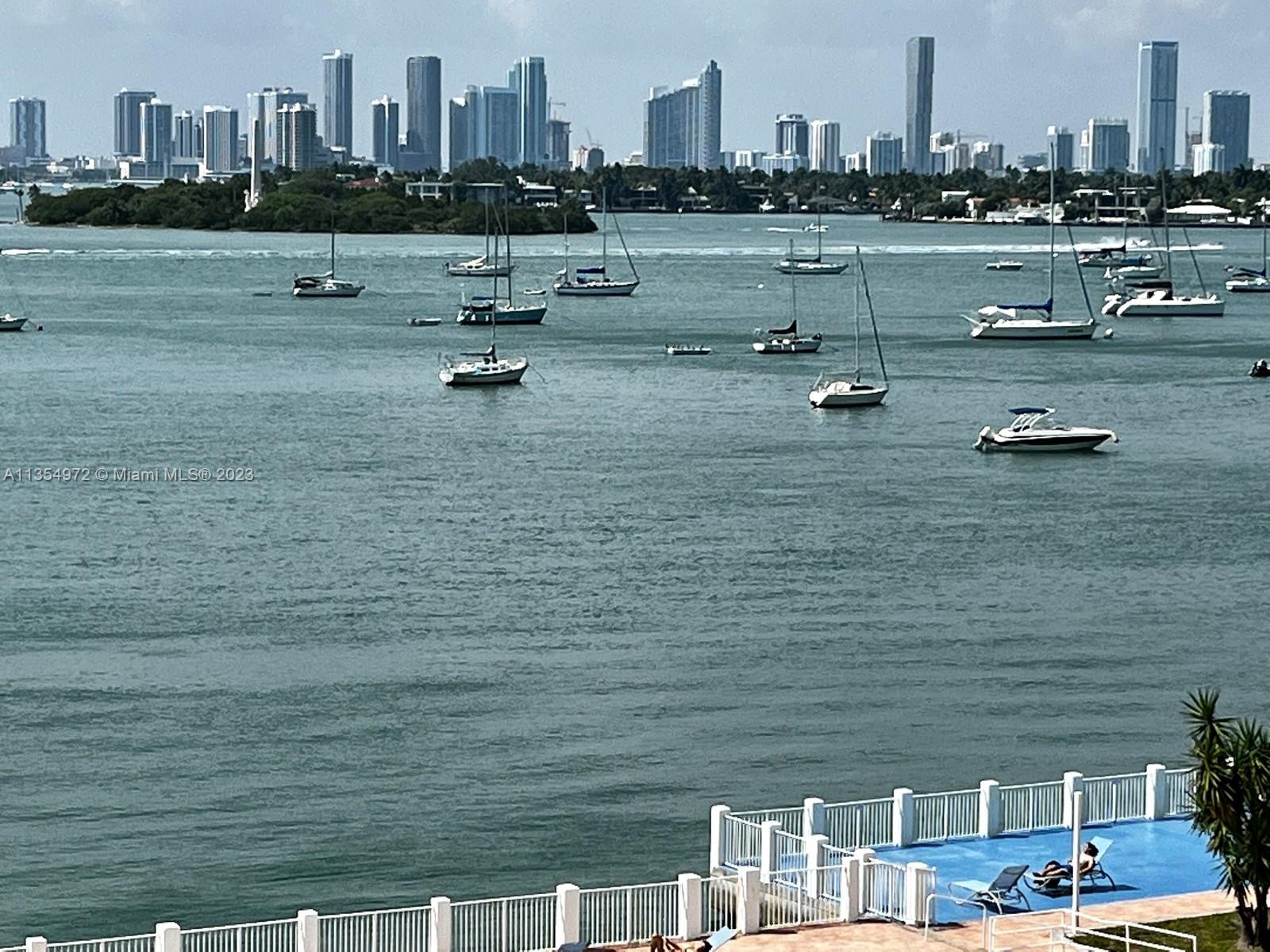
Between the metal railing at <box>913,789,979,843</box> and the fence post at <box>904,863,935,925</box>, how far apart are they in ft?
13.5

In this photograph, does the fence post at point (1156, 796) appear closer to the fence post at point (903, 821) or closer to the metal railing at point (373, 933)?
the fence post at point (903, 821)

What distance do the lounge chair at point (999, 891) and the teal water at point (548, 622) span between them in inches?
320

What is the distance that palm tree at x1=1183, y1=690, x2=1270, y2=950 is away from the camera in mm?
27703

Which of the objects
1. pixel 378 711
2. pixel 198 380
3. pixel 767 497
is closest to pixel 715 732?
pixel 378 711

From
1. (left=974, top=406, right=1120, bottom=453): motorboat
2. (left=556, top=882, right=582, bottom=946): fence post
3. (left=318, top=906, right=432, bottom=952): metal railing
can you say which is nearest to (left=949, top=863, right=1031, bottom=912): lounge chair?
(left=556, top=882, right=582, bottom=946): fence post

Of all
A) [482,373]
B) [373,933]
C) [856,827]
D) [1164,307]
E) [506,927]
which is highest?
[1164,307]

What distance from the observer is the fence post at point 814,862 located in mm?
29844

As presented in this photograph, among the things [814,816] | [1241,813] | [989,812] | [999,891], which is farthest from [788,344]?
[1241,813]

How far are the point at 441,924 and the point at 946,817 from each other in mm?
8830

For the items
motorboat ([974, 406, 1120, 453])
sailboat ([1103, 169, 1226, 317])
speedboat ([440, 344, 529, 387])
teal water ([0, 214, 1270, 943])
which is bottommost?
teal water ([0, 214, 1270, 943])

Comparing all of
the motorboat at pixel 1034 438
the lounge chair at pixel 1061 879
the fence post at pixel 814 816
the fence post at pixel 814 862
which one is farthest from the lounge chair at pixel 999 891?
the motorboat at pixel 1034 438

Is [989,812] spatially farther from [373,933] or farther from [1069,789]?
[373,933]

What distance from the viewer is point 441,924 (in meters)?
28.5

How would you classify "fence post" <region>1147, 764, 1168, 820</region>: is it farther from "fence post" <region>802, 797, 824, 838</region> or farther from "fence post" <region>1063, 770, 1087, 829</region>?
"fence post" <region>802, 797, 824, 838</region>
